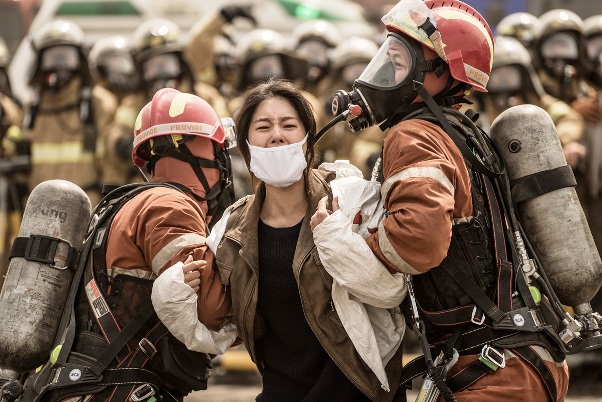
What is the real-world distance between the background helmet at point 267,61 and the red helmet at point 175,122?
6.00 meters

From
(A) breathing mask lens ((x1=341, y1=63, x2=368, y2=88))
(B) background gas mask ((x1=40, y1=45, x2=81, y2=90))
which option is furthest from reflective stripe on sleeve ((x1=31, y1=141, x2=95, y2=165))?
(A) breathing mask lens ((x1=341, y1=63, x2=368, y2=88))

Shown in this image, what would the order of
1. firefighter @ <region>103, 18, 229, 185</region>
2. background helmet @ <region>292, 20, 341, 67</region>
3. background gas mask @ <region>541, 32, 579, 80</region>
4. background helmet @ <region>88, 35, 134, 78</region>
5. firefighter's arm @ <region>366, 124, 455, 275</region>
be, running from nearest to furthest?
firefighter's arm @ <region>366, 124, 455, 275</region>
background gas mask @ <region>541, 32, 579, 80</region>
firefighter @ <region>103, 18, 229, 185</region>
background helmet @ <region>292, 20, 341, 67</region>
background helmet @ <region>88, 35, 134, 78</region>

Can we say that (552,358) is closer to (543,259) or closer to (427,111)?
(543,259)

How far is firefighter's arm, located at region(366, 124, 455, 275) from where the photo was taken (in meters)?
4.16

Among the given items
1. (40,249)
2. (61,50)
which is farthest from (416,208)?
(61,50)

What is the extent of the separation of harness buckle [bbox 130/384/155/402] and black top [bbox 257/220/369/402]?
1.79 ft

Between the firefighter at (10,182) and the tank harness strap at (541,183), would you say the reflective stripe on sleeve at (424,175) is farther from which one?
the firefighter at (10,182)

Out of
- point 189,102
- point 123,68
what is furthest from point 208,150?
point 123,68

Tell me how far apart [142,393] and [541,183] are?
181 centimetres

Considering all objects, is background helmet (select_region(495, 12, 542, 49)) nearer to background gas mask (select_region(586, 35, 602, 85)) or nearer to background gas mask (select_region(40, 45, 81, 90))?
background gas mask (select_region(586, 35, 602, 85))

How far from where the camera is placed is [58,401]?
492 cm

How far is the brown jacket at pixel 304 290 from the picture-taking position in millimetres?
4500

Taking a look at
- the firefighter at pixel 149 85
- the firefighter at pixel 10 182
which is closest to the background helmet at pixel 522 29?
the firefighter at pixel 149 85

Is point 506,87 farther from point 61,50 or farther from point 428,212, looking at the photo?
point 428,212
